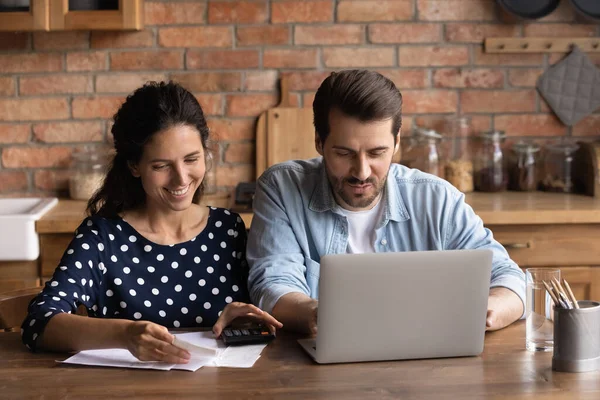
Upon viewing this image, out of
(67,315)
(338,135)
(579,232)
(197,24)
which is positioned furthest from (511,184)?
(67,315)

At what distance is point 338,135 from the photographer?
2.10 metres

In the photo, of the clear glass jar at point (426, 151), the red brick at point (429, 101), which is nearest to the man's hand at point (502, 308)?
the clear glass jar at point (426, 151)

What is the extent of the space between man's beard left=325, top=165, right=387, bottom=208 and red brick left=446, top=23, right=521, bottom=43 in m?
1.64

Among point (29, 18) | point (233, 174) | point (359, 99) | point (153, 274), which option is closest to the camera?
point (359, 99)

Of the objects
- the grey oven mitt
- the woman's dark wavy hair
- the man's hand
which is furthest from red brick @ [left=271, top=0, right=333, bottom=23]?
the man's hand

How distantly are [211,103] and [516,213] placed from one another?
1.33 meters

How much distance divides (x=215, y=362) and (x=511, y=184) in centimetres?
228

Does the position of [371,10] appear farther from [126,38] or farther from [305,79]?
[126,38]

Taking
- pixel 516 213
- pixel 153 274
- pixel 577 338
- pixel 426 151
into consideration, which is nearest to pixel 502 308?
pixel 577 338

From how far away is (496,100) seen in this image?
148 inches

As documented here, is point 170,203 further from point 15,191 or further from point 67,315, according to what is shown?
point 15,191

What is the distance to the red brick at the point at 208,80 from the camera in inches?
145

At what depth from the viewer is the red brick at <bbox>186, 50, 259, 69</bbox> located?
3.66 metres

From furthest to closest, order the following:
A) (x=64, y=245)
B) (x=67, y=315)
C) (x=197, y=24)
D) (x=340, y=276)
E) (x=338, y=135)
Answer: (x=197, y=24) → (x=64, y=245) → (x=338, y=135) → (x=67, y=315) → (x=340, y=276)
